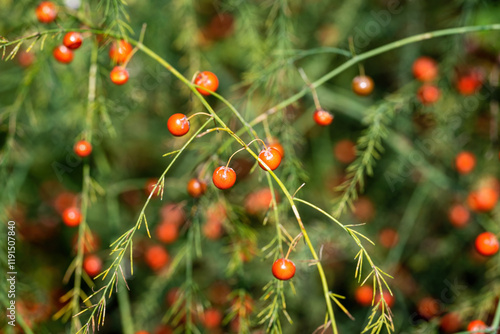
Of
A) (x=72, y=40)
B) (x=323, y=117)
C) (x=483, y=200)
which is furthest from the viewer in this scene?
(x=483, y=200)

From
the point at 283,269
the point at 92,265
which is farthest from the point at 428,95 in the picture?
the point at 92,265

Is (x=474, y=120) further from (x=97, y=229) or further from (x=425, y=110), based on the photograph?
(x=97, y=229)

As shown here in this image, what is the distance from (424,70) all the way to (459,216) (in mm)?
875

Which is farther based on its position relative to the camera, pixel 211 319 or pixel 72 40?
pixel 211 319

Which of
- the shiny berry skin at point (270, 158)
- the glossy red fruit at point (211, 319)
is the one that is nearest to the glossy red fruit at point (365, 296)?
the glossy red fruit at point (211, 319)

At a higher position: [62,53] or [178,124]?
[178,124]

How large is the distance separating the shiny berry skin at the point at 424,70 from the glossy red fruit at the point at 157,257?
5.99ft

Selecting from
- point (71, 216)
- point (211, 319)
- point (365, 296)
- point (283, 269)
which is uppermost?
point (283, 269)

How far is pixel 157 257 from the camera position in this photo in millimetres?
2711

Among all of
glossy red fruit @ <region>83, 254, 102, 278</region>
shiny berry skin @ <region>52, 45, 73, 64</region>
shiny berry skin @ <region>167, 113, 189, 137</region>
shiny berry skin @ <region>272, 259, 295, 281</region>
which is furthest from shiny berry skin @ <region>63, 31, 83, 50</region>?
glossy red fruit @ <region>83, 254, 102, 278</region>

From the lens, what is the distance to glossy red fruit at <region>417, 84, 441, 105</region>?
2.18 metres

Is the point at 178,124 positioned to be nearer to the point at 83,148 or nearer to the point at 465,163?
the point at 83,148

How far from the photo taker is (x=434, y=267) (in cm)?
272

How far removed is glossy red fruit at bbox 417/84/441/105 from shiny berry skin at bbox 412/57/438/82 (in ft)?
0.53
